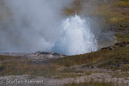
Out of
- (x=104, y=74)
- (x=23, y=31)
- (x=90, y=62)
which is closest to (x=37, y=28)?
(x=23, y=31)

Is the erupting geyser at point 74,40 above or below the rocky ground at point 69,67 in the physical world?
above

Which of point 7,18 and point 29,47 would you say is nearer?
point 29,47

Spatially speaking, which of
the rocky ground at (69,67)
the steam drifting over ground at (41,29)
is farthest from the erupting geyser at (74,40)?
the rocky ground at (69,67)

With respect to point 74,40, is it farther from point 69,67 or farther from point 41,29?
point 41,29

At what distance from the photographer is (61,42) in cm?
2052

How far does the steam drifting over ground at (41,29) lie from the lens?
20.8 metres

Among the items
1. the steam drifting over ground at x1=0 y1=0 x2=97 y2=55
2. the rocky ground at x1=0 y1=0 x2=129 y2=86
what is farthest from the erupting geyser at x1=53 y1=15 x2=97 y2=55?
the rocky ground at x1=0 y1=0 x2=129 y2=86

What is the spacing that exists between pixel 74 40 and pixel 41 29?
32.5ft

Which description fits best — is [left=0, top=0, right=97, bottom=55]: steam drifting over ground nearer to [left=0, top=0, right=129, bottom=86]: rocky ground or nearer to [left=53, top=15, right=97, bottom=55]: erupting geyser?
[left=53, top=15, right=97, bottom=55]: erupting geyser

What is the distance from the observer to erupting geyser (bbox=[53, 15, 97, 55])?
65.5ft

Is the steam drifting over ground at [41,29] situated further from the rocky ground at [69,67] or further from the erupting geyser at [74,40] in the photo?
the rocky ground at [69,67]

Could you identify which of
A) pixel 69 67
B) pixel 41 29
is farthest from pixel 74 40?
pixel 41 29

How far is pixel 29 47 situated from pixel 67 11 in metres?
16.4

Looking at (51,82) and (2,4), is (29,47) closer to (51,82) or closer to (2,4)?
(51,82)
